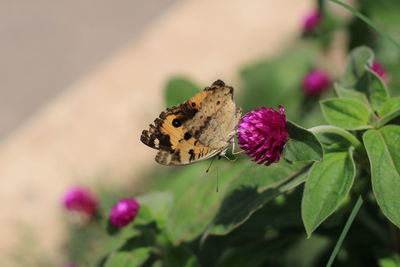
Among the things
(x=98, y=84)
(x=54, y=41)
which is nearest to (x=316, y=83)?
(x=98, y=84)

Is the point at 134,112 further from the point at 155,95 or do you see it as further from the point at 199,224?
the point at 199,224

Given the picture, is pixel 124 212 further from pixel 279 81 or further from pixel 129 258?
pixel 279 81

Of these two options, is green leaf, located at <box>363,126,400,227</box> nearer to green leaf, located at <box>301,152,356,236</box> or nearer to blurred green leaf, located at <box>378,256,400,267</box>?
green leaf, located at <box>301,152,356,236</box>

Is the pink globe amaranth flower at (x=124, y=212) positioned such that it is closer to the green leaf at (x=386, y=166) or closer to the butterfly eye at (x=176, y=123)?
the butterfly eye at (x=176, y=123)

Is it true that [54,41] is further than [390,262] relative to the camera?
Yes

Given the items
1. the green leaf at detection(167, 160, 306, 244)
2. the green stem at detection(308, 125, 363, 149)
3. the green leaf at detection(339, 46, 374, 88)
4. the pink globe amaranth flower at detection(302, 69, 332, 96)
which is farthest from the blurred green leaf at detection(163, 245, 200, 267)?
the pink globe amaranth flower at detection(302, 69, 332, 96)

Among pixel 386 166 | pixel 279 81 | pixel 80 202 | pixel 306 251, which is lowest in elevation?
pixel 306 251

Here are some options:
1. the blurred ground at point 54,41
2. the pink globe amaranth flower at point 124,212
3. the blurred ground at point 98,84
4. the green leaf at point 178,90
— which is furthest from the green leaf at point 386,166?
the blurred ground at point 54,41
